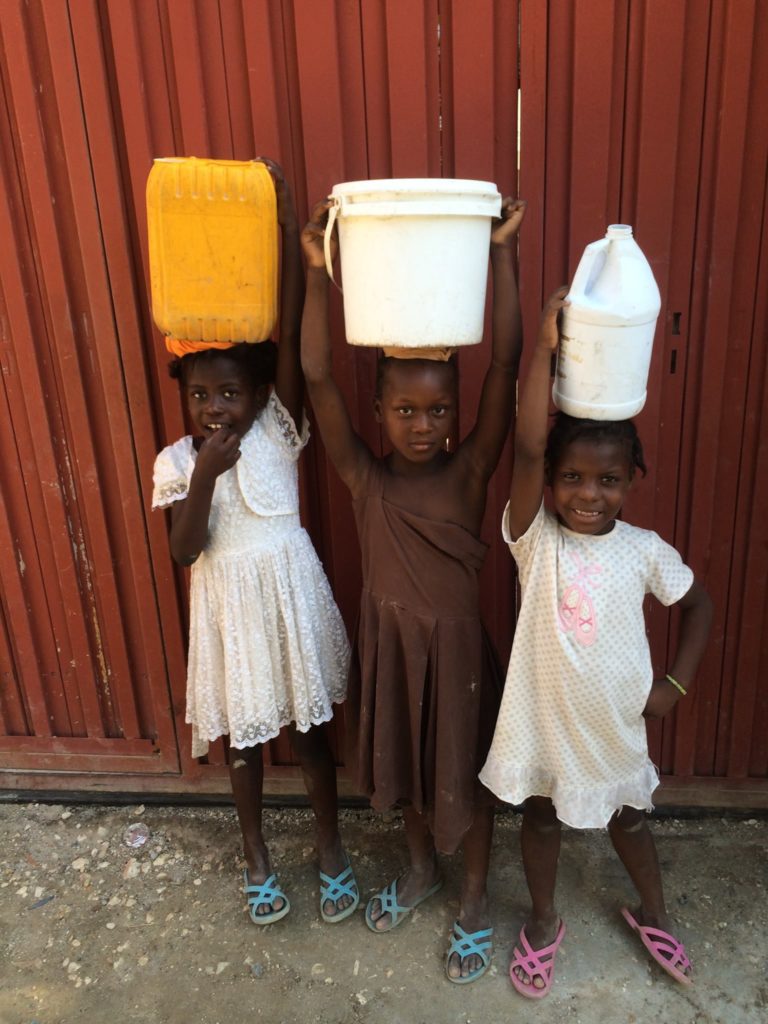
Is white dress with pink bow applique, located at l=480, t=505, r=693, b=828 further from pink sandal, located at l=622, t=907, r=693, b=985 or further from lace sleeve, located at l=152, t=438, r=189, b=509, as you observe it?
lace sleeve, located at l=152, t=438, r=189, b=509

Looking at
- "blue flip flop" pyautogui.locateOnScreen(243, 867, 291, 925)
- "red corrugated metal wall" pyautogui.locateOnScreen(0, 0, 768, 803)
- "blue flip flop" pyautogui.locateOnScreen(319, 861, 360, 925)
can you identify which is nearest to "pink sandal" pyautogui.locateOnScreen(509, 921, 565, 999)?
"blue flip flop" pyautogui.locateOnScreen(319, 861, 360, 925)

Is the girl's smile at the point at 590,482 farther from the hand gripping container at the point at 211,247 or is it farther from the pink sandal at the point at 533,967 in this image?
the pink sandal at the point at 533,967

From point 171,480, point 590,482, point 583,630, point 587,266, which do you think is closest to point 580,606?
point 583,630

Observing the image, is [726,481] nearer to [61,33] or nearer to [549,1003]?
[549,1003]

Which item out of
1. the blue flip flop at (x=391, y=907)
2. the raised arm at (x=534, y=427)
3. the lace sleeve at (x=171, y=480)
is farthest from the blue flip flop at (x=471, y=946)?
the lace sleeve at (x=171, y=480)

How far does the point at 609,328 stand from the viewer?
158 centimetres

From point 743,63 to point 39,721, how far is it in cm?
304

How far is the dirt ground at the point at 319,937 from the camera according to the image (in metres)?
2.05

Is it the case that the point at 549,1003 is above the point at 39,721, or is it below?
below

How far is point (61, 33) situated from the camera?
2.18 metres

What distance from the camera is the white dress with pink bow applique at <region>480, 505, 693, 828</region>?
185 centimetres

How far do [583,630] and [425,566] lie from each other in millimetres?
412

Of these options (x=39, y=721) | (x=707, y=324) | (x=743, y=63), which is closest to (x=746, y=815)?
(x=707, y=324)

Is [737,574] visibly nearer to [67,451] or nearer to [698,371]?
[698,371]
